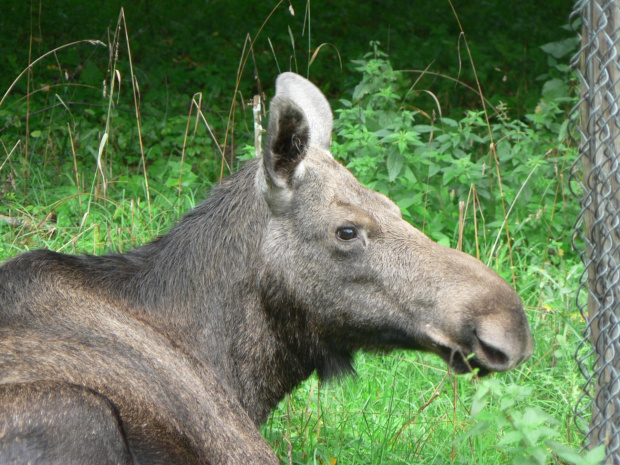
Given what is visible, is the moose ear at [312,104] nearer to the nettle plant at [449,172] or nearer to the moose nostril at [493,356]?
the moose nostril at [493,356]

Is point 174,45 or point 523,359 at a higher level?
point 523,359

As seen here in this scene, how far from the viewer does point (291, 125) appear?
14.2ft

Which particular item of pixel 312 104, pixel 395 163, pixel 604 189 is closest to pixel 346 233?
pixel 312 104

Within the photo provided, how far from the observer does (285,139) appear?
4363 mm

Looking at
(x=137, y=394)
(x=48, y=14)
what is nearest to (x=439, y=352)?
(x=137, y=394)

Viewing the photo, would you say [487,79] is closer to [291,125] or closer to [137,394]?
[291,125]

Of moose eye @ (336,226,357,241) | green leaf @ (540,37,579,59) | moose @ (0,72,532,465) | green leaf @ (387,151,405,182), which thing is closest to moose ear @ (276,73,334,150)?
moose @ (0,72,532,465)

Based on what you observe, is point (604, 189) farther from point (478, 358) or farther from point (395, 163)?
point (395, 163)

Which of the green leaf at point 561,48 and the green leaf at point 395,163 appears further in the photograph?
the green leaf at point 561,48

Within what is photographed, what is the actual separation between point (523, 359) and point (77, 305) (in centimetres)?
207

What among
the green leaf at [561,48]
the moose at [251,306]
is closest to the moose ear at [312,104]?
the moose at [251,306]

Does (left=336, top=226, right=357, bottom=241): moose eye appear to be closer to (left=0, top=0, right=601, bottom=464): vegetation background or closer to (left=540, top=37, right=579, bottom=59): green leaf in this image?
(left=0, top=0, right=601, bottom=464): vegetation background

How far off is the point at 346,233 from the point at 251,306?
1.97ft

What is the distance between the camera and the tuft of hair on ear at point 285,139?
A: 4.25 m
